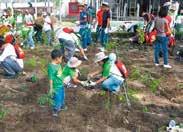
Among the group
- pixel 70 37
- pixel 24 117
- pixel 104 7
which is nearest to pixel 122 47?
pixel 104 7

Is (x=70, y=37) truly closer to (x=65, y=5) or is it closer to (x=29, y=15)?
(x=29, y=15)

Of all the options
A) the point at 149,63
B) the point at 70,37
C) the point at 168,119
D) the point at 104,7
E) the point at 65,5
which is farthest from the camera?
the point at 65,5

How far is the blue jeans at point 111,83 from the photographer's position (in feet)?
31.0

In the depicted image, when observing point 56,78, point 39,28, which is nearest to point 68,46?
point 39,28

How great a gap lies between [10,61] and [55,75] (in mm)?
3718

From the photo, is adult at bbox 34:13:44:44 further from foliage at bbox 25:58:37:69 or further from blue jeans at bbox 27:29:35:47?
foliage at bbox 25:58:37:69

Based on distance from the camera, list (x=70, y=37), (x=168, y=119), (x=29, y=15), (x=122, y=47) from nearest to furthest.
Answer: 1. (x=168, y=119)
2. (x=70, y=37)
3. (x=122, y=47)
4. (x=29, y=15)

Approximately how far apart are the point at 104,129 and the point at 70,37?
524 centimetres

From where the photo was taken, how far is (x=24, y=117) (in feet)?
27.3

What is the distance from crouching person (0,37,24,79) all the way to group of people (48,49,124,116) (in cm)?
187

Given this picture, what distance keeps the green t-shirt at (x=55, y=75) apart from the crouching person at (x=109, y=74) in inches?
57.5

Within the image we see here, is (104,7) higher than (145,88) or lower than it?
higher

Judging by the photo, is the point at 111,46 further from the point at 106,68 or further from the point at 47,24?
the point at 106,68

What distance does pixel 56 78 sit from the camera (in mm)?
7930
